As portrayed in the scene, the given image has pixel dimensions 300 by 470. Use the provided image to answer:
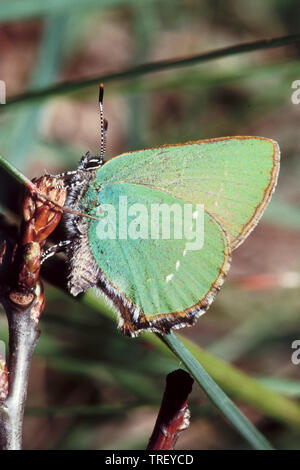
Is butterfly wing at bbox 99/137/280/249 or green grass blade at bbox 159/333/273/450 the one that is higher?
butterfly wing at bbox 99/137/280/249

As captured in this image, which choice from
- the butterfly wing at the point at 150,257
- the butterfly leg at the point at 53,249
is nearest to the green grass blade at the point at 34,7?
the butterfly wing at the point at 150,257

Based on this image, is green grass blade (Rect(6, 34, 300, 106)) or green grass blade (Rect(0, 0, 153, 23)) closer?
green grass blade (Rect(6, 34, 300, 106))

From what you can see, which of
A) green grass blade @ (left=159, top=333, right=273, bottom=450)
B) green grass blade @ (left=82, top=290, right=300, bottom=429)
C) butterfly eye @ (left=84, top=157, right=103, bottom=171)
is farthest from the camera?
butterfly eye @ (left=84, top=157, right=103, bottom=171)

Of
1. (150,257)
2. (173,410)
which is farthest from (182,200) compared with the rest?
(173,410)

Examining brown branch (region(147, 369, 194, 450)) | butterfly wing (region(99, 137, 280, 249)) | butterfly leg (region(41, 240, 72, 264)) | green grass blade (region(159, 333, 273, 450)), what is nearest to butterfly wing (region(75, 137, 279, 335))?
butterfly wing (region(99, 137, 280, 249))

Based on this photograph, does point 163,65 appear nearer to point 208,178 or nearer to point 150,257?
point 208,178

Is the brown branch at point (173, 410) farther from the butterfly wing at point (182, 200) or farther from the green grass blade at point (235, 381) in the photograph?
the butterfly wing at point (182, 200)

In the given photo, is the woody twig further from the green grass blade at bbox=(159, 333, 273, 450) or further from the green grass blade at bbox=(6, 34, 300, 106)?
the green grass blade at bbox=(6, 34, 300, 106)

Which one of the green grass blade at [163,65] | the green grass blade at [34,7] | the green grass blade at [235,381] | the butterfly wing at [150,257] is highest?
the green grass blade at [34,7]
